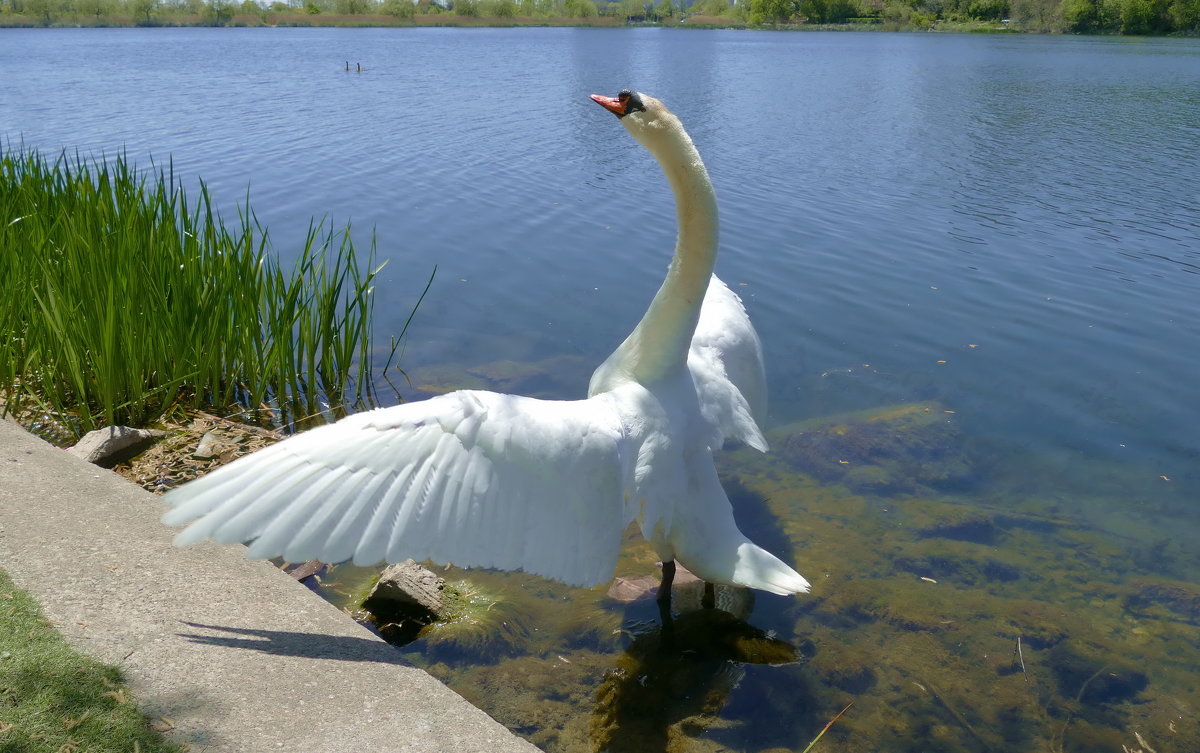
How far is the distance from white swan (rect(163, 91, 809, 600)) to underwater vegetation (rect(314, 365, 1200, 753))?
65cm

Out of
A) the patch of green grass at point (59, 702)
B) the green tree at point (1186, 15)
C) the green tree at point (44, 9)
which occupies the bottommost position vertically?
the patch of green grass at point (59, 702)

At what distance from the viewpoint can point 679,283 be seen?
420 cm

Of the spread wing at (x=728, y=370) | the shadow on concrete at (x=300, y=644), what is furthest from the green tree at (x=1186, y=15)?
the shadow on concrete at (x=300, y=644)

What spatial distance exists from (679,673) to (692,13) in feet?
397

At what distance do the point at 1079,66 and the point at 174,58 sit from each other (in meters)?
32.4

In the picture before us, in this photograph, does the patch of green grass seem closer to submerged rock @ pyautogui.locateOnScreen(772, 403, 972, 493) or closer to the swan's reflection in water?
the swan's reflection in water

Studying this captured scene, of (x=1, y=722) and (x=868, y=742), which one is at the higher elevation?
(x=1, y=722)

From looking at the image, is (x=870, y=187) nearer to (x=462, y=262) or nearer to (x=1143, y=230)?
(x=1143, y=230)

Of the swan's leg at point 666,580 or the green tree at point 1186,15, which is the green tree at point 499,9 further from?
the swan's leg at point 666,580

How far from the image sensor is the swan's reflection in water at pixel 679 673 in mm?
3850

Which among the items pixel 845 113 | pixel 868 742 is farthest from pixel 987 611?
pixel 845 113

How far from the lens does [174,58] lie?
35562 mm

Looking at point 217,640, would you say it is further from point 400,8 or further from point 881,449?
point 400,8

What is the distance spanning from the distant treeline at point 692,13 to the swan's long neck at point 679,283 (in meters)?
62.7
